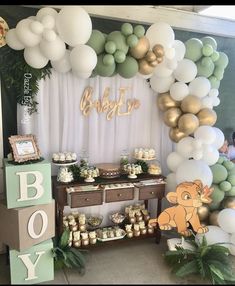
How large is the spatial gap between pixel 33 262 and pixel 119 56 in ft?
6.29

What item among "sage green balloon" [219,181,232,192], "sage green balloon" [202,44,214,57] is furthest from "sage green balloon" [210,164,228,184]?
"sage green balloon" [202,44,214,57]

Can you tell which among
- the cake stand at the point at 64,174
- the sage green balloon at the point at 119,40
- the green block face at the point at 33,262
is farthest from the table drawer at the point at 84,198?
the sage green balloon at the point at 119,40

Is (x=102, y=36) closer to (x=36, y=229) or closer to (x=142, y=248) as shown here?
→ (x=36, y=229)

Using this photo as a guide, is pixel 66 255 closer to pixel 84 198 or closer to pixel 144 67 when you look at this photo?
pixel 84 198

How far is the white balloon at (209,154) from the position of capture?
281 cm

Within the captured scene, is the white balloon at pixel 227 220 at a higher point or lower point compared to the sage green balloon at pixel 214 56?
lower

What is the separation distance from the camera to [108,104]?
3.01 m

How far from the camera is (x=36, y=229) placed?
7.94ft

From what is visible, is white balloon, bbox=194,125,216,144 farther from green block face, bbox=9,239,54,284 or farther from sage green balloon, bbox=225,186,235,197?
green block face, bbox=9,239,54,284

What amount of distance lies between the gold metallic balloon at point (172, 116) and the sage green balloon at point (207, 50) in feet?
2.00

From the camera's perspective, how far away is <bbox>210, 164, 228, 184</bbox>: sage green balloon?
304 cm

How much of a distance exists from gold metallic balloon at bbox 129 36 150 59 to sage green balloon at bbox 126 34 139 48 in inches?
1.2

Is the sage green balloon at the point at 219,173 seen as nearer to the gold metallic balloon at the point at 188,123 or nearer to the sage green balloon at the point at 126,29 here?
the gold metallic balloon at the point at 188,123

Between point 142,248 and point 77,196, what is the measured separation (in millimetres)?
993
